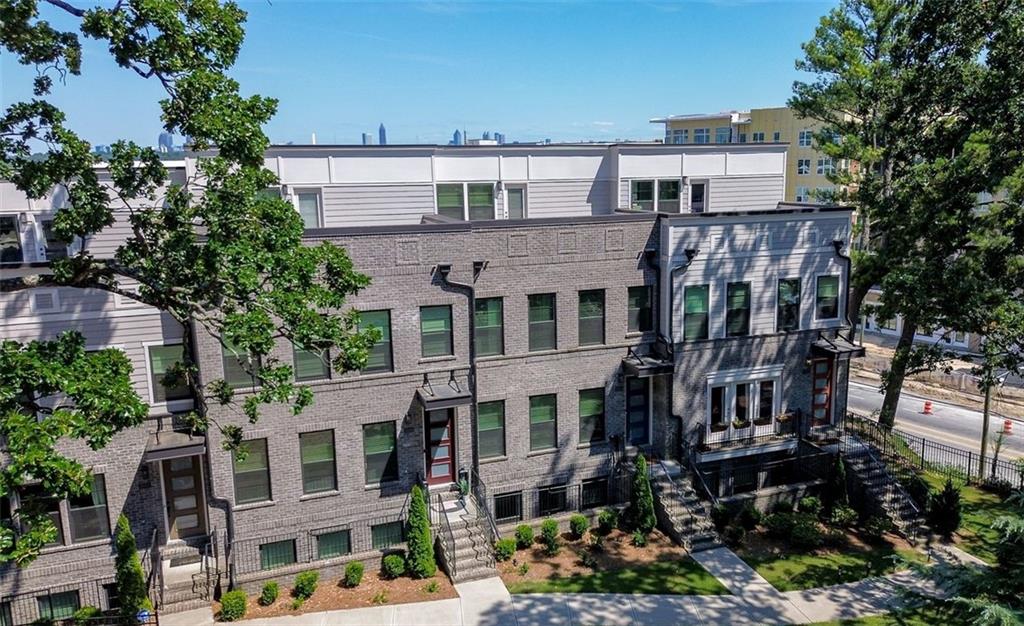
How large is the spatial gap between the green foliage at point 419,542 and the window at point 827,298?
13849mm

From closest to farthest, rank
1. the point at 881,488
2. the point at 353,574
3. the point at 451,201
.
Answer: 1. the point at 353,574
2. the point at 881,488
3. the point at 451,201

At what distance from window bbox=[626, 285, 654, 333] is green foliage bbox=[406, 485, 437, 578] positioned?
317 inches

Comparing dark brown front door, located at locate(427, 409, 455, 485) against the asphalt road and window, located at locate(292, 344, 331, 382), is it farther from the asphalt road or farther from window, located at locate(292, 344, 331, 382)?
the asphalt road

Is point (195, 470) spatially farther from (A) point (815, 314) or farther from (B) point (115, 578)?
(A) point (815, 314)

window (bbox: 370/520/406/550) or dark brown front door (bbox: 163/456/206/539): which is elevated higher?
dark brown front door (bbox: 163/456/206/539)

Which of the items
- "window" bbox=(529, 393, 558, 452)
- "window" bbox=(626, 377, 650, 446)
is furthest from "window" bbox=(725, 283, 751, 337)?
"window" bbox=(529, 393, 558, 452)

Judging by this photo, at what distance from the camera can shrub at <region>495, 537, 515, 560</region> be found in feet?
64.5

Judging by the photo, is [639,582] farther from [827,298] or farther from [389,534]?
[827,298]

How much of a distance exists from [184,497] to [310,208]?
9170 millimetres

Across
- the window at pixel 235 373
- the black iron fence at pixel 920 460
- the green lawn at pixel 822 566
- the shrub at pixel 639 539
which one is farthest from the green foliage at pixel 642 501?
the window at pixel 235 373

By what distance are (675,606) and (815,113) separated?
22336 mm

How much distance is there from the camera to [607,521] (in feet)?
69.6

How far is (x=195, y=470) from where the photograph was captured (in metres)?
19.2

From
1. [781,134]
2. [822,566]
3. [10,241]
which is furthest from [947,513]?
[781,134]
